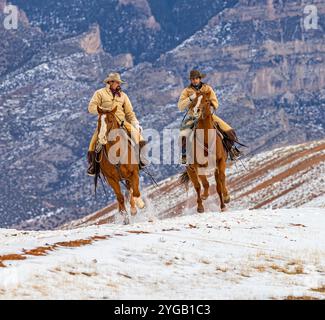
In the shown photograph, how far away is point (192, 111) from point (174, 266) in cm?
1438

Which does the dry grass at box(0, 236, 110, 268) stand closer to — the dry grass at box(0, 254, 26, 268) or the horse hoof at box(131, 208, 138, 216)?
the dry grass at box(0, 254, 26, 268)

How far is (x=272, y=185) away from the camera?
346 feet

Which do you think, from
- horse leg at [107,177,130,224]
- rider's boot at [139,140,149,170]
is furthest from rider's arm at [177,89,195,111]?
horse leg at [107,177,130,224]

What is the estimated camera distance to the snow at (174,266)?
58.3ft

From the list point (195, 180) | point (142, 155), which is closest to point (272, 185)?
point (195, 180)

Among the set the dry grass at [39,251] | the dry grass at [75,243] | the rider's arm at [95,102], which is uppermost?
the rider's arm at [95,102]

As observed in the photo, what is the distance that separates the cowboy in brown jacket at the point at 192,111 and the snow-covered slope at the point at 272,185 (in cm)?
2463

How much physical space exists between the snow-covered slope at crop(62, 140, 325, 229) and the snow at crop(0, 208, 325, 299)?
3476 cm

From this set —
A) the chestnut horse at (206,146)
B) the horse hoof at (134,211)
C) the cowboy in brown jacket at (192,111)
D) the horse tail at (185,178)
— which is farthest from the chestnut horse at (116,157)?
the horse tail at (185,178)

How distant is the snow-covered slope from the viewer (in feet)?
269

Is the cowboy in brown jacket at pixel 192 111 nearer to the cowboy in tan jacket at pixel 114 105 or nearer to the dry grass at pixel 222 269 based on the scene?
the cowboy in tan jacket at pixel 114 105
